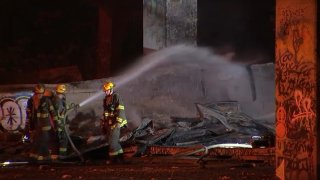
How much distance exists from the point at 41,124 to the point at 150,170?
3.19 m

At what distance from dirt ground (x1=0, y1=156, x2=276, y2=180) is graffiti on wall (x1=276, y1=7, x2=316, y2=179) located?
1.10 m

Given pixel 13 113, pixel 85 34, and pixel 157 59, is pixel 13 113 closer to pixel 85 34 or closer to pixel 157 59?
pixel 157 59

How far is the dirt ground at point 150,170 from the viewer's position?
26.9 ft

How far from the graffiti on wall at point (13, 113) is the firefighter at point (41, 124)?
14.3 feet

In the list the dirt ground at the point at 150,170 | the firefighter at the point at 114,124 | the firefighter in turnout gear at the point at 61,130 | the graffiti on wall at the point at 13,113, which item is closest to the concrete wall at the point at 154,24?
the graffiti on wall at the point at 13,113

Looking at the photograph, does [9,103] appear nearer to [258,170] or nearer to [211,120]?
[211,120]

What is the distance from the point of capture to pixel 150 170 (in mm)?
8891

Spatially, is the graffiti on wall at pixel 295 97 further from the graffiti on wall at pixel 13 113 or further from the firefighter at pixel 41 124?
the graffiti on wall at pixel 13 113

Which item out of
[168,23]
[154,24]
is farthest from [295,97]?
[168,23]

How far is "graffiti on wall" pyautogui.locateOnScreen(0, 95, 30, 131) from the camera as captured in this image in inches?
595

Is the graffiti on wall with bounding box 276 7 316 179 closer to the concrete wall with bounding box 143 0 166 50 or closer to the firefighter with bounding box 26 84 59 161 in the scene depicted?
the firefighter with bounding box 26 84 59 161

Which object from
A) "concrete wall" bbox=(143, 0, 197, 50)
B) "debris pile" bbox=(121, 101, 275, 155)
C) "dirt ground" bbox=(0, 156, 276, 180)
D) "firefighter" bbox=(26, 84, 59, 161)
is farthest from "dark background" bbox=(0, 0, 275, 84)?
"dirt ground" bbox=(0, 156, 276, 180)

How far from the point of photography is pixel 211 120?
506 inches

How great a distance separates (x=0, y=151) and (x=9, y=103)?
300cm
